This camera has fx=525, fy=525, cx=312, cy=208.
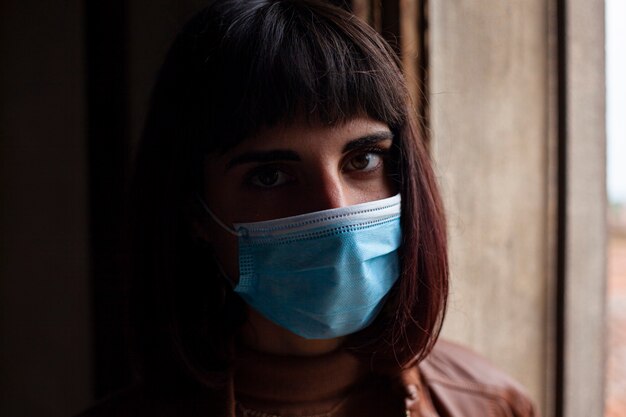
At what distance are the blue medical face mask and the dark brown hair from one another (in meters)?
0.08

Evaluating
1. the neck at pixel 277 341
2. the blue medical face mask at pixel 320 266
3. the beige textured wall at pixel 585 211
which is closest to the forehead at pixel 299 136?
the blue medical face mask at pixel 320 266

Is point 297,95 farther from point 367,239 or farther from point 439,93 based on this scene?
point 439,93

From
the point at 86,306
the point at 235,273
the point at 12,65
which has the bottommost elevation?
the point at 86,306

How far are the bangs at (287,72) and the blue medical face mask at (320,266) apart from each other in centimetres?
18

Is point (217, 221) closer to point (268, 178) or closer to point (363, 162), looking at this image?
point (268, 178)

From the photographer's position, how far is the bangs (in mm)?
973

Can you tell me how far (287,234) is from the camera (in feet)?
3.25

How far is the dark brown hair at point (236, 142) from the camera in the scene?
3.23 ft

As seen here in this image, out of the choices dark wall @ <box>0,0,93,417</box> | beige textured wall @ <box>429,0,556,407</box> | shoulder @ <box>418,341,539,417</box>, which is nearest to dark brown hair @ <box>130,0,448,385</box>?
shoulder @ <box>418,341,539,417</box>

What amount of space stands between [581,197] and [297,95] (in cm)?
101

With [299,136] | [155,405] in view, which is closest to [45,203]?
[155,405]

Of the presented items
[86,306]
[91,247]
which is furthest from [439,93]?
[86,306]

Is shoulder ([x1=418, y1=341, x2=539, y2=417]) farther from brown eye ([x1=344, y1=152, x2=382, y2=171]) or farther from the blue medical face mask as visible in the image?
brown eye ([x1=344, y1=152, x2=382, y2=171])

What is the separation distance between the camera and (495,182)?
148 centimetres
